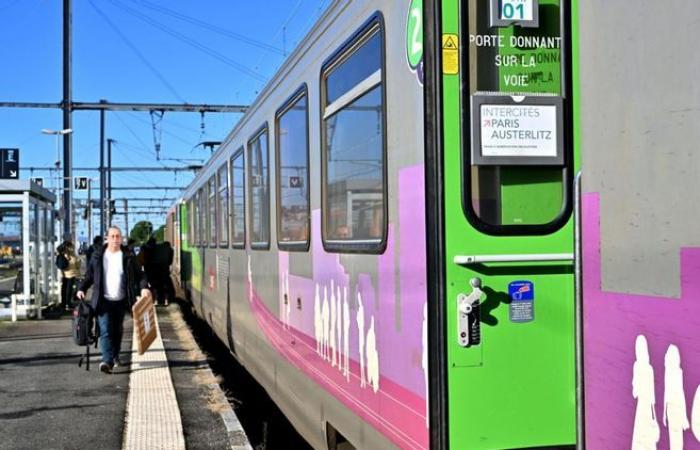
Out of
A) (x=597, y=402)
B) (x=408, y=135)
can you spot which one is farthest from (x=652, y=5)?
(x=408, y=135)

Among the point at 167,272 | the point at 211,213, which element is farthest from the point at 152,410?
the point at 167,272

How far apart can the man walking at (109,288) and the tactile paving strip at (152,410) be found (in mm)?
419

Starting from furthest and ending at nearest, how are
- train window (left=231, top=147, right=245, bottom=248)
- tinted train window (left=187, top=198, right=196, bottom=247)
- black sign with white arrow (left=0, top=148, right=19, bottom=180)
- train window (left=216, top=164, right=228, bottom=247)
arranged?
black sign with white arrow (left=0, top=148, right=19, bottom=180) → tinted train window (left=187, top=198, right=196, bottom=247) → train window (left=216, top=164, right=228, bottom=247) → train window (left=231, top=147, right=245, bottom=248)

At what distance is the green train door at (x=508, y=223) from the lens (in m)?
2.83

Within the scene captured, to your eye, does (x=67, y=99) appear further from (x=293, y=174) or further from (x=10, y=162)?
(x=293, y=174)

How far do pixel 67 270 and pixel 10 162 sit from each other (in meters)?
6.59

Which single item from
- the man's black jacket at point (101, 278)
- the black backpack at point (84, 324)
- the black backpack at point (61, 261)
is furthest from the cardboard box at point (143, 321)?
the black backpack at point (61, 261)

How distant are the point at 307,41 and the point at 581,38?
112 inches

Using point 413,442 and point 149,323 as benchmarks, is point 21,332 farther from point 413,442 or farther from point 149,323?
point 413,442

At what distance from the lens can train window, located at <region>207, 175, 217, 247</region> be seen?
35.1 ft

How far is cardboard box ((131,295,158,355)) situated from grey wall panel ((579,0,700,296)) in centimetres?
750

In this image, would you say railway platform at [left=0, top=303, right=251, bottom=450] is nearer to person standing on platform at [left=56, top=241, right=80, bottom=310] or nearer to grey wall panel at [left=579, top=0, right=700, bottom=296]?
grey wall panel at [left=579, top=0, right=700, bottom=296]

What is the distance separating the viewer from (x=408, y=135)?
9.98ft

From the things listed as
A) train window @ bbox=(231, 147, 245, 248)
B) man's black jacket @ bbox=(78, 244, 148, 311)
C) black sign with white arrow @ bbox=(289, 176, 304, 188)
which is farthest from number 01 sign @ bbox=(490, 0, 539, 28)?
man's black jacket @ bbox=(78, 244, 148, 311)
